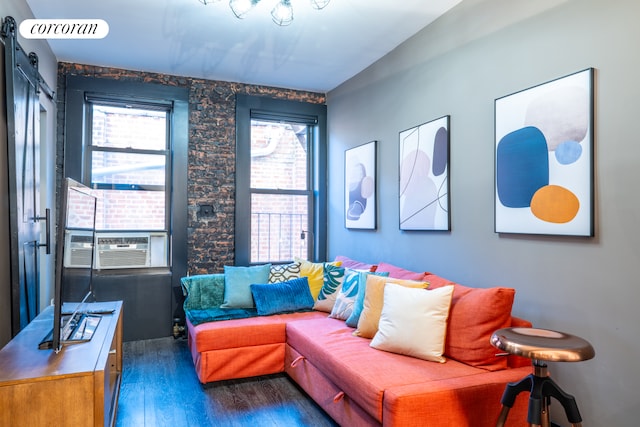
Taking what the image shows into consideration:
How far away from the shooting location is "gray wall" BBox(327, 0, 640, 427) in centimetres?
202

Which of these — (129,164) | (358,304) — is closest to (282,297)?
(358,304)

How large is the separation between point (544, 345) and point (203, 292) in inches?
113

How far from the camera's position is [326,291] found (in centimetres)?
372

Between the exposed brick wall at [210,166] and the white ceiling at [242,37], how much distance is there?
0.14m

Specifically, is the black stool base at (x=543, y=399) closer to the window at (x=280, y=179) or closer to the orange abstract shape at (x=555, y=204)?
the orange abstract shape at (x=555, y=204)

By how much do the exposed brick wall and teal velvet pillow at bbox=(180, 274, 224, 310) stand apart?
75cm

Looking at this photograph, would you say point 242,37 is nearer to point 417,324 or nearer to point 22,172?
point 22,172

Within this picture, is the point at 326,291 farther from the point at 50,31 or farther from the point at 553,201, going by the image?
the point at 50,31

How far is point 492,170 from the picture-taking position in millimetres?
2736

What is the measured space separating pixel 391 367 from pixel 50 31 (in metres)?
2.25

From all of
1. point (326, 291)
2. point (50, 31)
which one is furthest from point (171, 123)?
point (50, 31)

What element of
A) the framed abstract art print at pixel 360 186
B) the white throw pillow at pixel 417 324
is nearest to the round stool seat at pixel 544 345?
the white throw pillow at pixel 417 324

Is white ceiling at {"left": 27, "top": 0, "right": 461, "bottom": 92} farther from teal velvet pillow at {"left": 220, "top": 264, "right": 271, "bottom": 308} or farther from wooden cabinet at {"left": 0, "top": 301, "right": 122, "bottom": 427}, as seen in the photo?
wooden cabinet at {"left": 0, "top": 301, "right": 122, "bottom": 427}

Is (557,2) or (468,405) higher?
(557,2)
